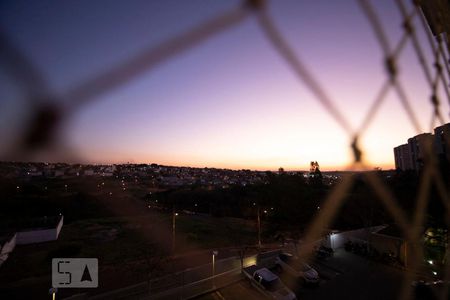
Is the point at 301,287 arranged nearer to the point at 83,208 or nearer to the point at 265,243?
the point at 265,243

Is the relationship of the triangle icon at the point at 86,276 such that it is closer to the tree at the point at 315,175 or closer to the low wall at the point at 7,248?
the low wall at the point at 7,248

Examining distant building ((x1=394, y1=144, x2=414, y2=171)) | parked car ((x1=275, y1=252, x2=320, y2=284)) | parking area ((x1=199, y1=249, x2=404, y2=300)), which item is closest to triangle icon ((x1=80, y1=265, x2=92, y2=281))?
parking area ((x1=199, y1=249, x2=404, y2=300))

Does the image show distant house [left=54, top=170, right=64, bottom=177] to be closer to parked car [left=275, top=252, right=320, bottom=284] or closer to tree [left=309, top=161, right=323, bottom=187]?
tree [left=309, top=161, right=323, bottom=187]

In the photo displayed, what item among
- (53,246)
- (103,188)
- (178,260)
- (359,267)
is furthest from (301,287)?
(103,188)

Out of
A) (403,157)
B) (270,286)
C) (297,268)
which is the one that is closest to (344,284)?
(297,268)

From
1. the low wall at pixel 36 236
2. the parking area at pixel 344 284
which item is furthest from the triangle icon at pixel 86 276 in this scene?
the low wall at pixel 36 236

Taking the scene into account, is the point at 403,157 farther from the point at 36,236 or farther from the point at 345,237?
the point at 36,236
